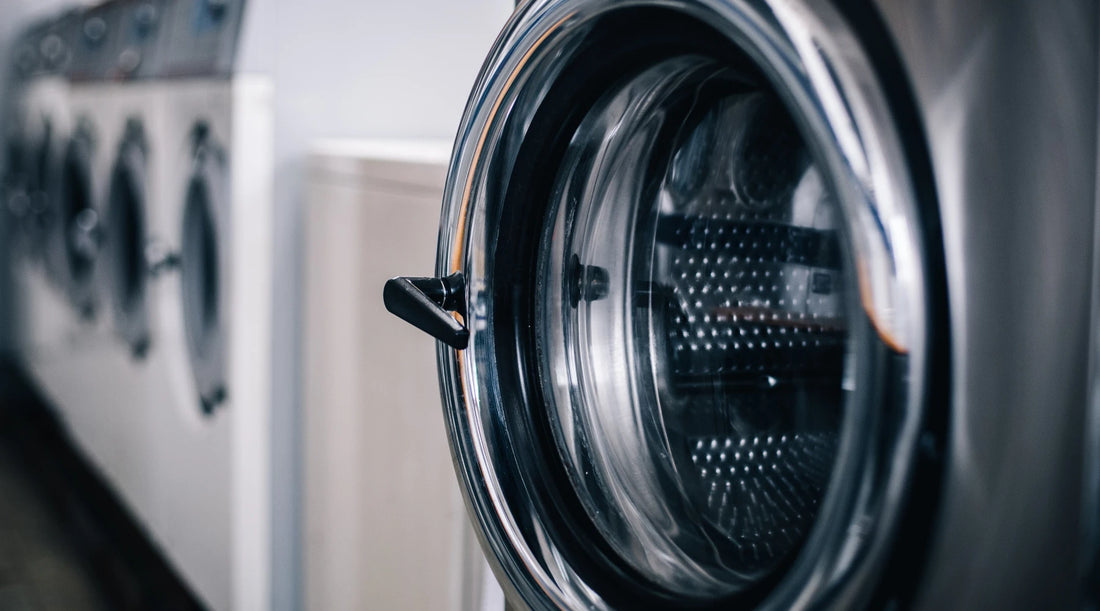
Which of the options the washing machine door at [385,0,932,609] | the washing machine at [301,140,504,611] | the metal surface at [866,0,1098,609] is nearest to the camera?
the metal surface at [866,0,1098,609]

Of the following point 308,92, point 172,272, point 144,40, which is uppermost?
point 144,40

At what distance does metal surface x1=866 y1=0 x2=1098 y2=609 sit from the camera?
31 cm

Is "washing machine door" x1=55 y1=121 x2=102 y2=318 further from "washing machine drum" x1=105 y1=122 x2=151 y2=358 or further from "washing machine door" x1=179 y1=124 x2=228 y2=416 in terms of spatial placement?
"washing machine door" x1=179 y1=124 x2=228 y2=416

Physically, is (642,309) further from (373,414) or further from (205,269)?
(205,269)

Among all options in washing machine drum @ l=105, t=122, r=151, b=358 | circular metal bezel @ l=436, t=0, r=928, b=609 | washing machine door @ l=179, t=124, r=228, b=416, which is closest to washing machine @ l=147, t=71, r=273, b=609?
washing machine door @ l=179, t=124, r=228, b=416

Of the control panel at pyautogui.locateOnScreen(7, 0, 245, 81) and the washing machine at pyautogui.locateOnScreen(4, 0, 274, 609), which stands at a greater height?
the control panel at pyautogui.locateOnScreen(7, 0, 245, 81)

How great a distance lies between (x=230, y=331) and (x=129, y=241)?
0.60 m

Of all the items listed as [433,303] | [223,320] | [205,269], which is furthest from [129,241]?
[433,303]

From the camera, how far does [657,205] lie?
657 mm

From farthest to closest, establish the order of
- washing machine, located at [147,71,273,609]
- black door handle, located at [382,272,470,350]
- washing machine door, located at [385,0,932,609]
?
washing machine, located at [147,71,273,609]
black door handle, located at [382,272,470,350]
washing machine door, located at [385,0,932,609]

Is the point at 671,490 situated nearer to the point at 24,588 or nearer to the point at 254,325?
the point at 254,325

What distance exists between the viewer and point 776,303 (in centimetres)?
54

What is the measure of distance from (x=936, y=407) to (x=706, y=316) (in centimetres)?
27

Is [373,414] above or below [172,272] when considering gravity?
below
